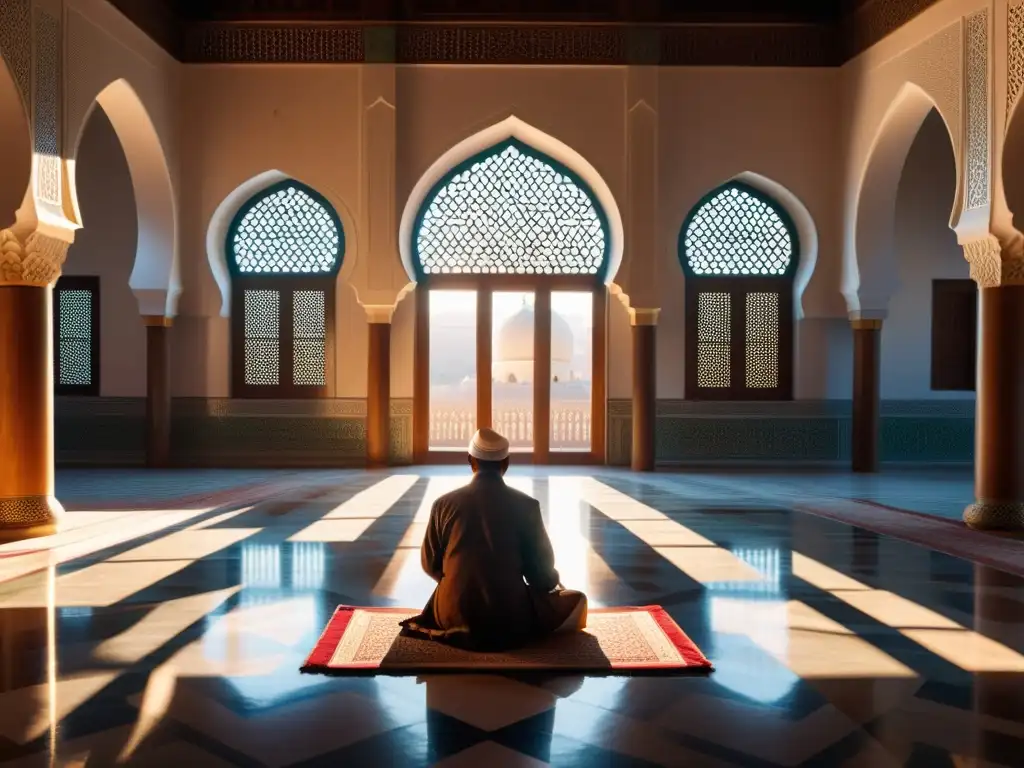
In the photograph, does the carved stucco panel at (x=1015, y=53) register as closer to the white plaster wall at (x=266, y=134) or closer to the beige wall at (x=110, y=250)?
the white plaster wall at (x=266, y=134)

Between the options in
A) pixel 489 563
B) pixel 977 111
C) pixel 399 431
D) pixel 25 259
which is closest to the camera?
pixel 489 563

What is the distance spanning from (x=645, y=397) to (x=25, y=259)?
588cm

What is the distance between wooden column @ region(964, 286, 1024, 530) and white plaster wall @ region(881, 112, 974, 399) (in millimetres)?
4017

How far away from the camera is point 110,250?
1059 cm

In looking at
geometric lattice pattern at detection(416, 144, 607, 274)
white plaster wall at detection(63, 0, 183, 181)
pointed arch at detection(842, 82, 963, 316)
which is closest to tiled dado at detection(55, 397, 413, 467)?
geometric lattice pattern at detection(416, 144, 607, 274)

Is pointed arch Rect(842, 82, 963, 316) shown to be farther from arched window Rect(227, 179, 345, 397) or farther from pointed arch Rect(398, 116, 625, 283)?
arched window Rect(227, 179, 345, 397)

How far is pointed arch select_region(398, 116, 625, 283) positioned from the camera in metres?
9.99

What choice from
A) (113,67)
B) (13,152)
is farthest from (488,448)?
(113,67)

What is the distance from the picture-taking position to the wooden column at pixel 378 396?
10.0 metres

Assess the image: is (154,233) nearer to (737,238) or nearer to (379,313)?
(379,313)

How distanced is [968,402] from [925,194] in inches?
87.4

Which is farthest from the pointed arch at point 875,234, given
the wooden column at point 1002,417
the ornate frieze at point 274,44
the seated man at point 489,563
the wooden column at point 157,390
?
the seated man at point 489,563

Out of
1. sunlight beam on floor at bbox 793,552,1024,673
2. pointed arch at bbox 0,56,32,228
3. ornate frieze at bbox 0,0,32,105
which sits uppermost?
ornate frieze at bbox 0,0,32,105

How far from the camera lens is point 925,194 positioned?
10656 mm
